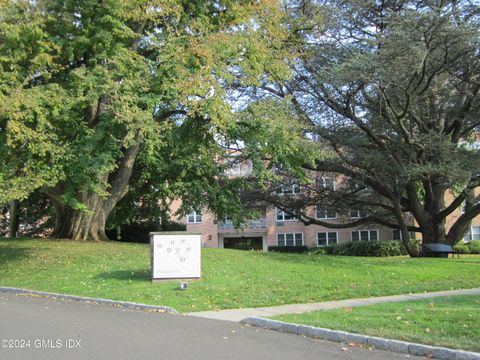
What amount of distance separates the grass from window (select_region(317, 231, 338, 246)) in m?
47.9

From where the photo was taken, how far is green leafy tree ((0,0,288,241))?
55.5ft

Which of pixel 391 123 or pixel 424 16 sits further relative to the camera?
pixel 391 123

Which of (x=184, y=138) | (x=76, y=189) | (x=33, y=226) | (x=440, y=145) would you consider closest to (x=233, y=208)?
(x=184, y=138)

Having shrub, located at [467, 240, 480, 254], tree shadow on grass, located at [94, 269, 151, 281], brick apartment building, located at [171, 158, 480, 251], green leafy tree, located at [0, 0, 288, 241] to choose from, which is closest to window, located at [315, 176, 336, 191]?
green leafy tree, located at [0, 0, 288, 241]

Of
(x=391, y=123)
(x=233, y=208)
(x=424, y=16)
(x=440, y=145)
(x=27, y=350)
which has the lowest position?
(x=27, y=350)

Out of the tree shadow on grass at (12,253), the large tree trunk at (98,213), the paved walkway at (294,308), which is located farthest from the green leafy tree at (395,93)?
the tree shadow on grass at (12,253)

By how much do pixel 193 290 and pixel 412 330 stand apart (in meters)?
6.39

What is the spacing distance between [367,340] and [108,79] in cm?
1300

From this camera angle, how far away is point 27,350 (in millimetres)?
7086

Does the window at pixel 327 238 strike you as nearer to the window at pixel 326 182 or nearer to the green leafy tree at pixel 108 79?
the window at pixel 326 182

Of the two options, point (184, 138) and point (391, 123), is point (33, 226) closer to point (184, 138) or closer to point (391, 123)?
point (184, 138)

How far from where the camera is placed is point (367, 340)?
24.7 ft

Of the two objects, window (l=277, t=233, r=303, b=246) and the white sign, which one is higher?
window (l=277, t=233, r=303, b=246)

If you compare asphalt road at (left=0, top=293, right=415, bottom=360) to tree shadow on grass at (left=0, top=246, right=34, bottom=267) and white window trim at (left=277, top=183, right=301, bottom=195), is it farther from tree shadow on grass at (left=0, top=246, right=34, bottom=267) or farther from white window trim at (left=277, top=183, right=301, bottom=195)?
white window trim at (left=277, top=183, right=301, bottom=195)
